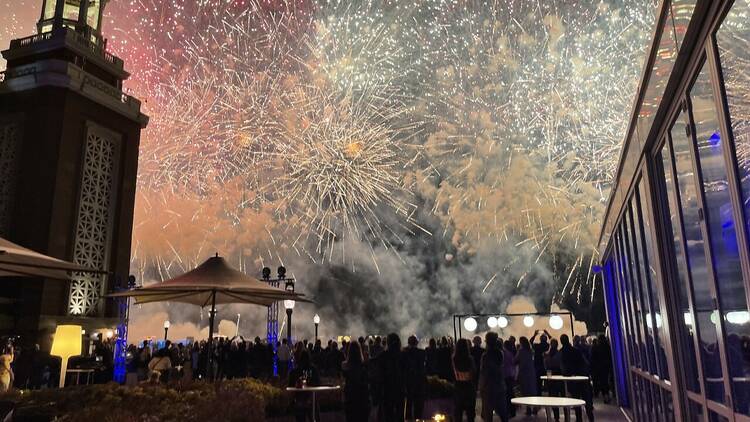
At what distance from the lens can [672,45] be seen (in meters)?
3.22

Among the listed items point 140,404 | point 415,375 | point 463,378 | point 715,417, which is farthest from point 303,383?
point 715,417

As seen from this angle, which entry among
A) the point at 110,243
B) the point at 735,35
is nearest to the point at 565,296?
the point at 110,243

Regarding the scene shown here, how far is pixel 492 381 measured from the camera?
28.1ft

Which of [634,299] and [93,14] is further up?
Result: [93,14]

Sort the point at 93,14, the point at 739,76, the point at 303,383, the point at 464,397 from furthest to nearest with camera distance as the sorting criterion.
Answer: the point at 93,14, the point at 303,383, the point at 464,397, the point at 739,76

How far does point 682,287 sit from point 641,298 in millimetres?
2564

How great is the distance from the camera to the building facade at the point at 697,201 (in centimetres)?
245

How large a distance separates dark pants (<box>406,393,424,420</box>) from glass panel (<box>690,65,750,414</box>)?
282 inches

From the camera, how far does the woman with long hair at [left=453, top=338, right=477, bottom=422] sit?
8.48 metres

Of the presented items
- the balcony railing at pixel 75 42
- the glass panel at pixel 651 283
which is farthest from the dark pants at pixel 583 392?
the balcony railing at pixel 75 42

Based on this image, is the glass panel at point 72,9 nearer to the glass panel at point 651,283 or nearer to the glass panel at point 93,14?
the glass panel at point 93,14

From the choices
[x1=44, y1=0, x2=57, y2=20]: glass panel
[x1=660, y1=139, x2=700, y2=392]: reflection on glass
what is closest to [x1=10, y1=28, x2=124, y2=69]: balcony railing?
[x1=44, y1=0, x2=57, y2=20]: glass panel

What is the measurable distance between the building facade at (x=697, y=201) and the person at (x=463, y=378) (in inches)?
120

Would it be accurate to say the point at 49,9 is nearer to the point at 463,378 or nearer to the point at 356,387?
the point at 356,387
